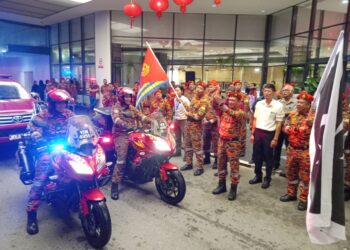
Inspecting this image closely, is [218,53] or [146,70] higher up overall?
[218,53]

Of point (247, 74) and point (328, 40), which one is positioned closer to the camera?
point (328, 40)

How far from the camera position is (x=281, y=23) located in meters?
12.9

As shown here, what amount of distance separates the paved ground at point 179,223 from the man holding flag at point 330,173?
1.56 meters

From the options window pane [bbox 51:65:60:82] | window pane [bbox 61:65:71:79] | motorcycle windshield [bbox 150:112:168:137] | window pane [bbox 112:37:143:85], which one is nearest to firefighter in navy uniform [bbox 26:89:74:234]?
motorcycle windshield [bbox 150:112:168:137]

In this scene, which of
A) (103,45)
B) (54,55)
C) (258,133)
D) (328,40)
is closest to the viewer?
(258,133)

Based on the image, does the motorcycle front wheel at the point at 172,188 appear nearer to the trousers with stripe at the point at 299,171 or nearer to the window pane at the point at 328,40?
the trousers with stripe at the point at 299,171

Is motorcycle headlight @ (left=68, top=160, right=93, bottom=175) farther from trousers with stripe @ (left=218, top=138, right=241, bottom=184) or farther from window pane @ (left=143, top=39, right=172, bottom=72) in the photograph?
window pane @ (left=143, top=39, right=172, bottom=72)

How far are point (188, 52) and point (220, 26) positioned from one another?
7.03 feet

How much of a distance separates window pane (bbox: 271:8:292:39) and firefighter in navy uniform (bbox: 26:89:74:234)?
1204 centimetres

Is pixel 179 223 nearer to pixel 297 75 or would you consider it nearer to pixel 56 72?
pixel 297 75

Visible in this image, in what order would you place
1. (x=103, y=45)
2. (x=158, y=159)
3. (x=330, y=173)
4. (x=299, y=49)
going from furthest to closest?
(x=103, y=45)
(x=299, y=49)
(x=158, y=159)
(x=330, y=173)

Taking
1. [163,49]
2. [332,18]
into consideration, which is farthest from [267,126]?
[163,49]

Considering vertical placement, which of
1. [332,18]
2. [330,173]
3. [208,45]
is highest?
[332,18]

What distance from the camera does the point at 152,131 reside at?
157 inches
